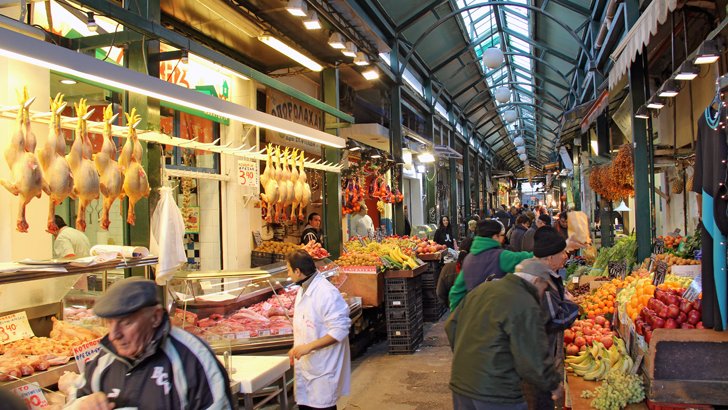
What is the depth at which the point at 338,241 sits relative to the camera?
32.9 feet

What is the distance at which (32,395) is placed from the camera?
3143 mm

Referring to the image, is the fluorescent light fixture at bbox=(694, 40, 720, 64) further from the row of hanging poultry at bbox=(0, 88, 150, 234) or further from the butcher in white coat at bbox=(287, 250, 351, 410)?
the row of hanging poultry at bbox=(0, 88, 150, 234)

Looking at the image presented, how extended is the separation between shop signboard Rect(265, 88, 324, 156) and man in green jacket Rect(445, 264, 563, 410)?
22.7 feet

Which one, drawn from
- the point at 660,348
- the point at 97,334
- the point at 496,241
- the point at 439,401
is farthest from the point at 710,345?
the point at 97,334

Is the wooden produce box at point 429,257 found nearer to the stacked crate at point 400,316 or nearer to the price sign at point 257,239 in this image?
the stacked crate at point 400,316

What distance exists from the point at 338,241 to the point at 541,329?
7193mm

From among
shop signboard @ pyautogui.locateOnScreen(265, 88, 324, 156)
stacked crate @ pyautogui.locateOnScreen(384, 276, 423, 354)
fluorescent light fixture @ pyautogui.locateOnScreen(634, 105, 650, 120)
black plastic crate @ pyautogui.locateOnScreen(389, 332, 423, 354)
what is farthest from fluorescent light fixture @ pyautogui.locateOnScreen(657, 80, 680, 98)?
shop signboard @ pyautogui.locateOnScreen(265, 88, 324, 156)

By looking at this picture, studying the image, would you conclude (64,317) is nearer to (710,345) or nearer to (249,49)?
(710,345)

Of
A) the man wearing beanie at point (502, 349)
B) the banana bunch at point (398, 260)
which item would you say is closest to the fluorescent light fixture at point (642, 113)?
the banana bunch at point (398, 260)

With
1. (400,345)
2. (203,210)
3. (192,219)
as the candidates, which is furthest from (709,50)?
(192,219)

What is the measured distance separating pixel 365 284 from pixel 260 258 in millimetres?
2070

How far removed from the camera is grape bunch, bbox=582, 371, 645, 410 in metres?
3.79

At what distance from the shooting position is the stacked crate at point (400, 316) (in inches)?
317

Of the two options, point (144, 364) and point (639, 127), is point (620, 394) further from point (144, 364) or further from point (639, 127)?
point (639, 127)
